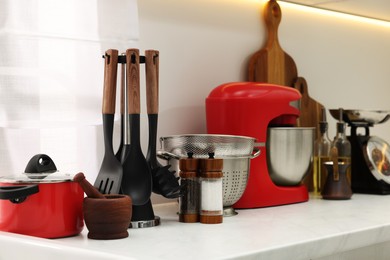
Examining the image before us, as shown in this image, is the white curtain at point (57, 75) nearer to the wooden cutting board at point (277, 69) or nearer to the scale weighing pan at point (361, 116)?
the wooden cutting board at point (277, 69)

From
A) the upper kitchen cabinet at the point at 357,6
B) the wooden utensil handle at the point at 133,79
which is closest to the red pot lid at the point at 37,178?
the wooden utensil handle at the point at 133,79

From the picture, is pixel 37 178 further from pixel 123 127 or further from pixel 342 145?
pixel 342 145

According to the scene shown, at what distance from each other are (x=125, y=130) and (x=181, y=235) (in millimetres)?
266

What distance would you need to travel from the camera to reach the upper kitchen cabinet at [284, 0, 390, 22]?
217 centimetres

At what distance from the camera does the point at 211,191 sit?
4.63 feet

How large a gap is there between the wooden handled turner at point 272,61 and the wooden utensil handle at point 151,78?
604mm

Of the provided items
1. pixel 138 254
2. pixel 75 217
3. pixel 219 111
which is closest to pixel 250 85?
pixel 219 111

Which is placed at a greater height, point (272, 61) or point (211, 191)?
point (272, 61)

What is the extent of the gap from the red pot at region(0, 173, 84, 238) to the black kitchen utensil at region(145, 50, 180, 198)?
0.22m

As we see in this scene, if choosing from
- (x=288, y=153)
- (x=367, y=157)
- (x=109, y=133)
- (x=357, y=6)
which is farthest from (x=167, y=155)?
(x=357, y=6)

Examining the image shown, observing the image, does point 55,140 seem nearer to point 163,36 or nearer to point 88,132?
point 88,132

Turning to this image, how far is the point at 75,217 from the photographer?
1.26m

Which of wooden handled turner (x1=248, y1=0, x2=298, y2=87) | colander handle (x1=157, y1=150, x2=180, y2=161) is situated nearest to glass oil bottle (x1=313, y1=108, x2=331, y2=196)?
wooden handled turner (x1=248, y1=0, x2=298, y2=87)

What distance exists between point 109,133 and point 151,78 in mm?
157
